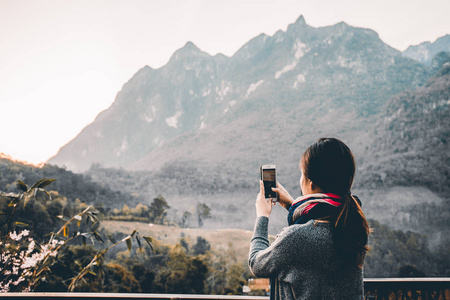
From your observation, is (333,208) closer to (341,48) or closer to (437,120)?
(437,120)

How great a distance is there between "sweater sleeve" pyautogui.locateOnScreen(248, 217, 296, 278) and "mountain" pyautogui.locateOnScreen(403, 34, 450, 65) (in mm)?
19181

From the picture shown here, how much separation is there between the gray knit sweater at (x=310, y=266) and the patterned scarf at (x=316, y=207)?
0.02m

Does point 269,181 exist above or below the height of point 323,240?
above

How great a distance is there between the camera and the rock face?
1397 cm

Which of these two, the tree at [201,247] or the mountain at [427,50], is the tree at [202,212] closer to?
the tree at [201,247]

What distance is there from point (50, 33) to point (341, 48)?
1162 inches

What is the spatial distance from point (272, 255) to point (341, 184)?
0.74ft

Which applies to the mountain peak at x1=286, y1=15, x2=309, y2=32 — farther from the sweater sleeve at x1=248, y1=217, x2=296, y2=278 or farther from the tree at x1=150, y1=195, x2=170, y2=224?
the sweater sleeve at x1=248, y1=217, x2=296, y2=278

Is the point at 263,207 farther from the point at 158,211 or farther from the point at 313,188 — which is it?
the point at 158,211

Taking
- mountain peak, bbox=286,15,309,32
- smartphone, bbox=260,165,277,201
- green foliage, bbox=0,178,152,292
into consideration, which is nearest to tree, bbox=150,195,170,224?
green foliage, bbox=0,178,152,292

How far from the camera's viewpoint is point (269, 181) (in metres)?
0.86

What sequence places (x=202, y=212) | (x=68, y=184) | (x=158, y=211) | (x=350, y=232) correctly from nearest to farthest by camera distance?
(x=350, y=232), (x=68, y=184), (x=158, y=211), (x=202, y=212)

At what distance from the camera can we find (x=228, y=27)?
7977mm

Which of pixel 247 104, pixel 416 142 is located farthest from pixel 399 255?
pixel 247 104
